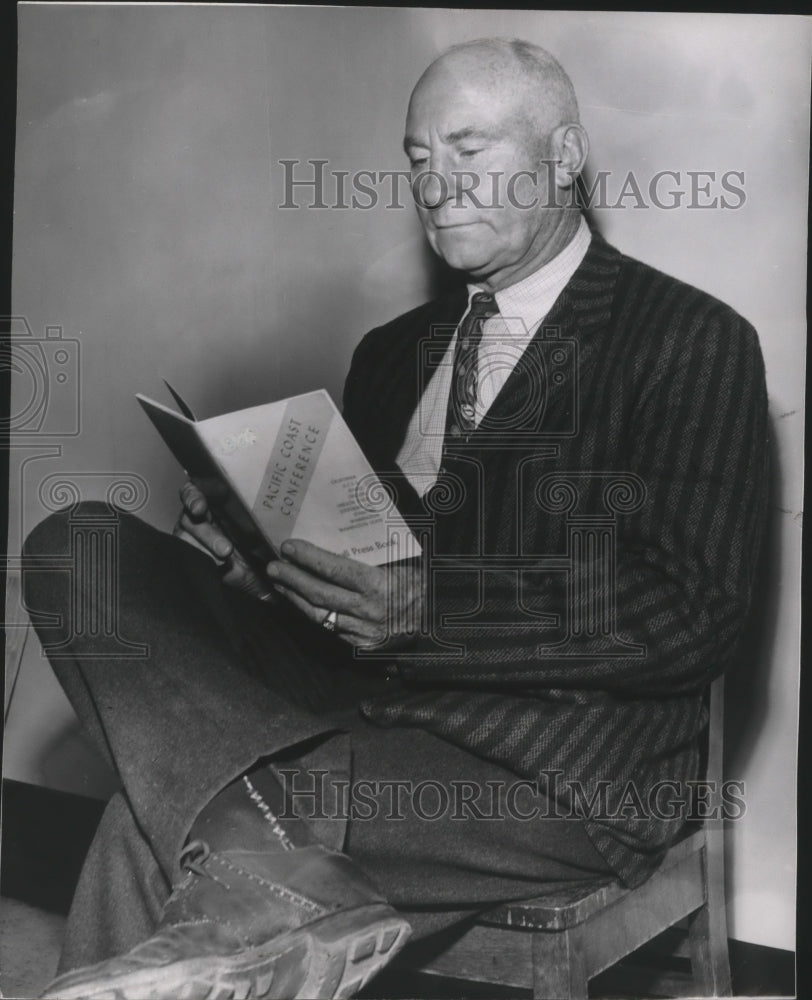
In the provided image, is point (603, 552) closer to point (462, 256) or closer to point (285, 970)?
point (462, 256)

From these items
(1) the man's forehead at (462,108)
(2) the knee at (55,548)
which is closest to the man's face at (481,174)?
(1) the man's forehead at (462,108)

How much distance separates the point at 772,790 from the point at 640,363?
2.16 feet

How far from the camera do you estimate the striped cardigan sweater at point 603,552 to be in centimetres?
157

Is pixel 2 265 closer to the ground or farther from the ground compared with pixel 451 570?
farther from the ground

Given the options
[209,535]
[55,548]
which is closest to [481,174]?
[209,535]

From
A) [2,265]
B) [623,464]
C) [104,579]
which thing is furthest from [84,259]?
[623,464]

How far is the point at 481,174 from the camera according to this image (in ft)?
5.60

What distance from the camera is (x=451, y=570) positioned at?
167 centimetres

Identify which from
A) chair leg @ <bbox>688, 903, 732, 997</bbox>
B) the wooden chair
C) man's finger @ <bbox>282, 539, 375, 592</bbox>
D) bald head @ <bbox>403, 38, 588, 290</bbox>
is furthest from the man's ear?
chair leg @ <bbox>688, 903, 732, 997</bbox>

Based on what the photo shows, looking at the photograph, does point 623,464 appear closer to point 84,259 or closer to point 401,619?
point 401,619

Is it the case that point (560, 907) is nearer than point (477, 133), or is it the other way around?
point (560, 907)

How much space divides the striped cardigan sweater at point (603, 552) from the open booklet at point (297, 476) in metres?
0.13

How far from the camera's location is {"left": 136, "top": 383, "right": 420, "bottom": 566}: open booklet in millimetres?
1491

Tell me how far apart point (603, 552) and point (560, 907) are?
17.2 inches
